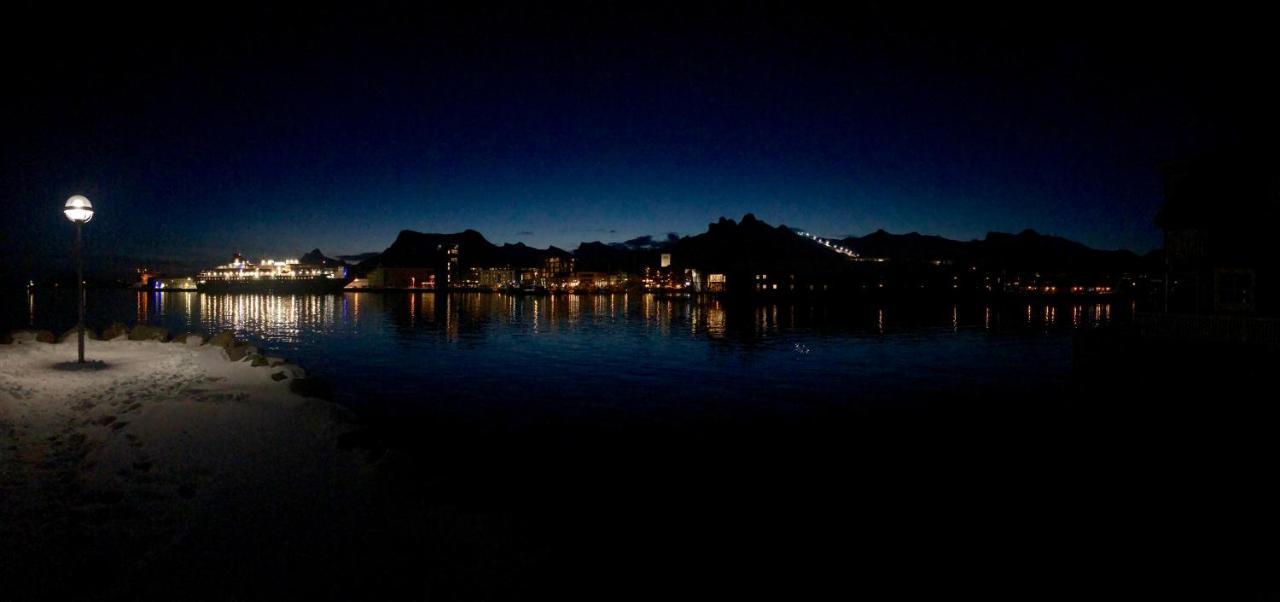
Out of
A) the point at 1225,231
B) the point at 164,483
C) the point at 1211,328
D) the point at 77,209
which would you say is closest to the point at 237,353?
the point at 77,209

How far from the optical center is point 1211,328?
2270 cm

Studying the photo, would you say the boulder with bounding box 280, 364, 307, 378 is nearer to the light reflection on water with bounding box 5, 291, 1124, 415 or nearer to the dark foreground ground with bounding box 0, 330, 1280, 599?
the light reflection on water with bounding box 5, 291, 1124, 415

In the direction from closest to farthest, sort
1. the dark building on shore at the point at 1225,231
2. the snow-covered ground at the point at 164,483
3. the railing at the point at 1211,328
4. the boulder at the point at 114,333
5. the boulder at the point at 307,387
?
the snow-covered ground at the point at 164,483, the boulder at the point at 307,387, the railing at the point at 1211,328, the dark building on shore at the point at 1225,231, the boulder at the point at 114,333

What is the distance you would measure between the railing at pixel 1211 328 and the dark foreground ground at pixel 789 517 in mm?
2723

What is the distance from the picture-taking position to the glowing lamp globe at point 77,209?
760 inches

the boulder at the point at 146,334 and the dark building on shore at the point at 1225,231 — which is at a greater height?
the dark building on shore at the point at 1225,231

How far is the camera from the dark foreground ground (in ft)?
24.8

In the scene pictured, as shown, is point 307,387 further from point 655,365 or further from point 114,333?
point 655,365

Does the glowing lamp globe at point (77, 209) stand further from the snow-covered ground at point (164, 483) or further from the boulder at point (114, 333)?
the boulder at point (114, 333)

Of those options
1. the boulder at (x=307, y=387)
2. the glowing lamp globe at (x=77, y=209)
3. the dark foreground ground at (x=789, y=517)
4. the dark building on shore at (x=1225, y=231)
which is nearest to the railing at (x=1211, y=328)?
the dark foreground ground at (x=789, y=517)

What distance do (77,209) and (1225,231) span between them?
39.1m

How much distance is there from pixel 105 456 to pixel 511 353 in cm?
2678

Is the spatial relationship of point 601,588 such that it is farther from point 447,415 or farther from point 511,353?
point 511,353

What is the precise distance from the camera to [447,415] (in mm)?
19438
